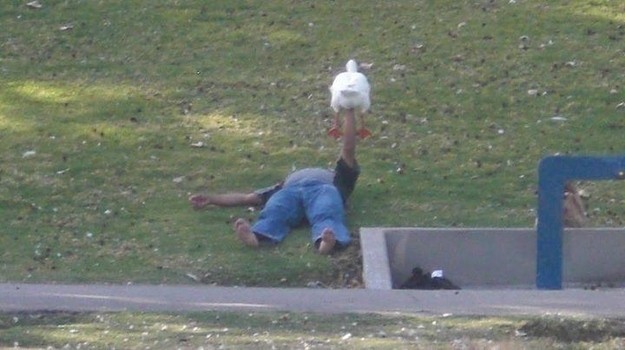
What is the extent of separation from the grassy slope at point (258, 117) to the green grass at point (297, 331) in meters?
2.19

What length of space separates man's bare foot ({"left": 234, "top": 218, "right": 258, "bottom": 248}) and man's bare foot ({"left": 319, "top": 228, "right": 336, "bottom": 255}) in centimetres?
55

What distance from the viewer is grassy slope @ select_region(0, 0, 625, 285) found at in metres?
10.9

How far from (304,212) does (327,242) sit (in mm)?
645

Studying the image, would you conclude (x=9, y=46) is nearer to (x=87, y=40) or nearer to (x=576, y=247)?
(x=87, y=40)

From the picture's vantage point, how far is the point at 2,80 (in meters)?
15.1

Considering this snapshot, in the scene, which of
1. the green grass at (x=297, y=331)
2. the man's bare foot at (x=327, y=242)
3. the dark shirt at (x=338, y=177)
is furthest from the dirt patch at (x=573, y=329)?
the dark shirt at (x=338, y=177)

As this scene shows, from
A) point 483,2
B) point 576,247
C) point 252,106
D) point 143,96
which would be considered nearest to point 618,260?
point 576,247

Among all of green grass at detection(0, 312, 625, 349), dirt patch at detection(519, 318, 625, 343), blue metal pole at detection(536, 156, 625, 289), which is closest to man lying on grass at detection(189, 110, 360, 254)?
blue metal pole at detection(536, 156, 625, 289)

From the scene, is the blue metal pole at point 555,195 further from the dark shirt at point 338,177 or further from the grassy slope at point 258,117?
the dark shirt at point 338,177

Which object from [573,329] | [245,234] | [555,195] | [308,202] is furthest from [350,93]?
[573,329]

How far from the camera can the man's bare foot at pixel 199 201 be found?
37.3 feet

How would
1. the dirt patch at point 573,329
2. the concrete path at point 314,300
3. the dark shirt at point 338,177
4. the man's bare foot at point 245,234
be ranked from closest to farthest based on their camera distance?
1. the dirt patch at point 573,329
2. the concrete path at point 314,300
3. the man's bare foot at point 245,234
4. the dark shirt at point 338,177

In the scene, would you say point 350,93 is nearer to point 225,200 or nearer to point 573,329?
point 225,200

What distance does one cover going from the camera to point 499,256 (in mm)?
10430
